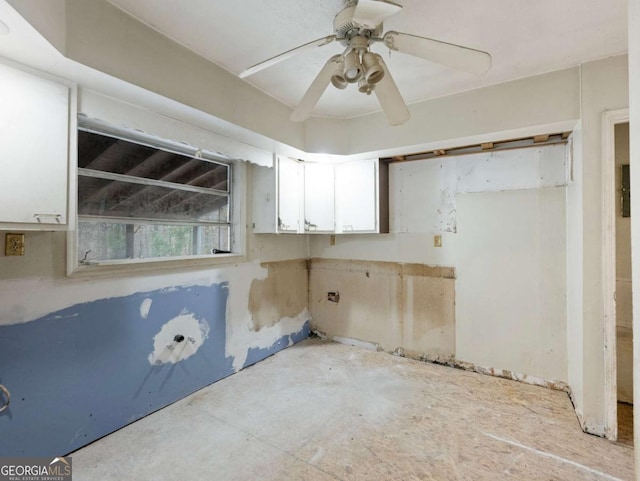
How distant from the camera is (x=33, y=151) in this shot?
1.51 metres

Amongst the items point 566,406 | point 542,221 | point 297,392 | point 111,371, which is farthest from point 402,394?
point 111,371

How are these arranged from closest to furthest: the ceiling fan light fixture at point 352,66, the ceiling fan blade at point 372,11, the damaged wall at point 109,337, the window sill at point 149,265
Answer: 1. the ceiling fan blade at point 372,11
2. the ceiling fan light fixture at point 352,66
3. the damaged wall at point 109,337
4. the window sill at point 149,265

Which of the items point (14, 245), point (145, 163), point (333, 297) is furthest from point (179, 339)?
point (333, 297)

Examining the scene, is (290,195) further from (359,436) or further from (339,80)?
(359,436)

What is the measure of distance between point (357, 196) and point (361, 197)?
0.05 meters

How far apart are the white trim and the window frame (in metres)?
2.88

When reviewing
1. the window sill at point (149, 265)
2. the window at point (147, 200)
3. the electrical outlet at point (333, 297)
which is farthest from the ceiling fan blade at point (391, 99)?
the electrical outlet at point (333, 297)

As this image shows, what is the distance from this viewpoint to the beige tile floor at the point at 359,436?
172 centimetres

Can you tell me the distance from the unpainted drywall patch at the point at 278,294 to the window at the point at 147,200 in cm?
59

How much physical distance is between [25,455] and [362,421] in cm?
203

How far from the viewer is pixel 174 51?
1.91 metres

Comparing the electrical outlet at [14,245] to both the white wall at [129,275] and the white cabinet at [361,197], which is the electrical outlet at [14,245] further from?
the white cabinet at [361,197]

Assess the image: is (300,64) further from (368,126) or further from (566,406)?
(566,406)

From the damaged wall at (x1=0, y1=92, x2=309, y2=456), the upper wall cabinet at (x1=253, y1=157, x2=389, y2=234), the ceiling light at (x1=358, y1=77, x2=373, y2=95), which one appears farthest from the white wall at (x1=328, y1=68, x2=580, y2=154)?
the damaged wall at (x1=0, y1=92, x2=309, y2=456)
